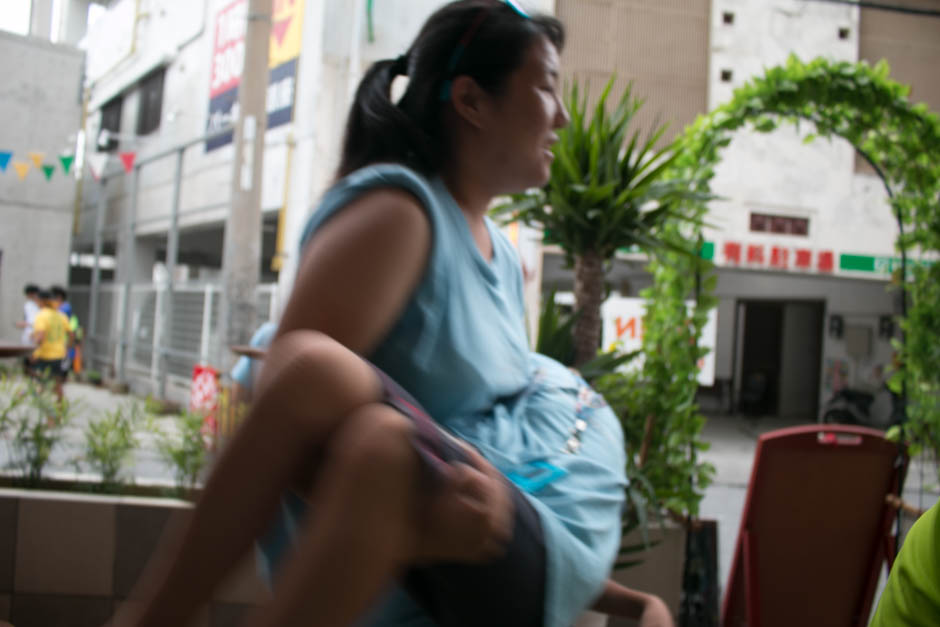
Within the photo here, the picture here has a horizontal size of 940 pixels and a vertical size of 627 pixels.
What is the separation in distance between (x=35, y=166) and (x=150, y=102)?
677 centimetres

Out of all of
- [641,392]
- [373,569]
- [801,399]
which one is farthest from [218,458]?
[801,399]

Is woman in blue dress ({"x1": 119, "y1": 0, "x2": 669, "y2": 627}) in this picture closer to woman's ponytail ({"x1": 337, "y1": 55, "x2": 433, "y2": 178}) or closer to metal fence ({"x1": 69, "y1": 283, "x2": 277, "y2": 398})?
woman's ponytail ({"x1": 337, "y1": 55, "x2": 433, "y2": 178})

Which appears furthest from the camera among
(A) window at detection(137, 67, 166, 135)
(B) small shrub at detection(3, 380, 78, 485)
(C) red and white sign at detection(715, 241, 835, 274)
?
(A) window at detection(137, 67, 166, 135)

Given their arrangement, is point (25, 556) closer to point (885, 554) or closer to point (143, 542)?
point (143, 542)

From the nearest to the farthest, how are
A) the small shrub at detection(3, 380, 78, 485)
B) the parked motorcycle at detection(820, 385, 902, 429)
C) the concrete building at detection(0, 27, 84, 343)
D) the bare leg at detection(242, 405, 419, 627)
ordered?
the bare leg at detection(242, 405, 419, 627) → the small shrub at detection(3, 380, 78, 485) → the concrete building at detection(0, 27, 84, 343) → the parked motorcycle at detection(820, 385, 902, 429)

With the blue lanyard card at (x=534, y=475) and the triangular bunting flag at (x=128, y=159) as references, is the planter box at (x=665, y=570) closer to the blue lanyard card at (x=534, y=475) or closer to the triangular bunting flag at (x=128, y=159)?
the blue lanyard card at (x=534, y=475)

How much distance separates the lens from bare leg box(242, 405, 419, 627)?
2.02 ft

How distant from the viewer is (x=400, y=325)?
3.13ft

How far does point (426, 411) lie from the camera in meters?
0.97

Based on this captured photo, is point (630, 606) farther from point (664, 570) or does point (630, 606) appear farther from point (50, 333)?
point (50, 333)

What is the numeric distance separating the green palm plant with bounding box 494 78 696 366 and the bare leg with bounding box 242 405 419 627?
186 cm

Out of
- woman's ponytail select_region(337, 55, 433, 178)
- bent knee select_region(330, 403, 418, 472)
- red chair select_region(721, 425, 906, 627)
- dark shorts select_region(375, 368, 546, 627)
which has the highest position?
woman's ponytail select_region(337, 55, 433, 178)

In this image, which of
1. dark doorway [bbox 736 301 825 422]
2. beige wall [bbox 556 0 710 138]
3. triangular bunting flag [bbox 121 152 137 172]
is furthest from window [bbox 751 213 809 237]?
triangular bunting flag [bbox 121 152 137 172]

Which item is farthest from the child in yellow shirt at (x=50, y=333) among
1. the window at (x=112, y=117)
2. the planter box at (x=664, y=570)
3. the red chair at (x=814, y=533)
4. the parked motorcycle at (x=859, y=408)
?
the parked motorcycle at (x=859, y=408)
